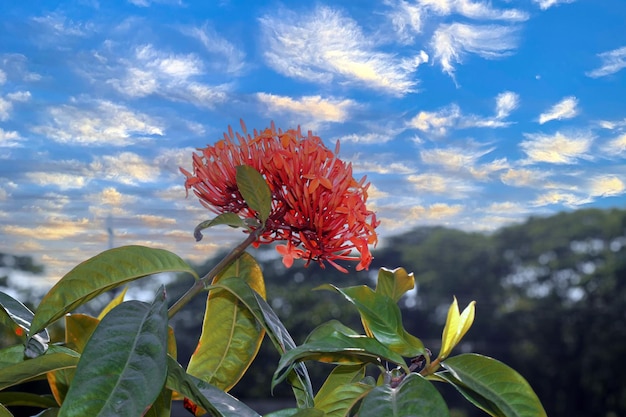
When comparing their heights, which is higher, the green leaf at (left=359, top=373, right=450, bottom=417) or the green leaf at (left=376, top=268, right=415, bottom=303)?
the green leaf at (left=376, top=268, right=415, bottom=303)

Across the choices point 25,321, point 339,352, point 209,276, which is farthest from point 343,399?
point 25,321

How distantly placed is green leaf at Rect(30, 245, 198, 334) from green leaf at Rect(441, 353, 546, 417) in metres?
0.26

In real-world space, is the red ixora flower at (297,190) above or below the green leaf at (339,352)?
above

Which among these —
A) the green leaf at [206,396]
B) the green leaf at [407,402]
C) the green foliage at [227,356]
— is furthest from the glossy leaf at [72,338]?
the green leaf at [407,402]

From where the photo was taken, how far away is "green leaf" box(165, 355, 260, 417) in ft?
1.69

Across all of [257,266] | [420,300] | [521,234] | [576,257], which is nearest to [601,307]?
[576,257]

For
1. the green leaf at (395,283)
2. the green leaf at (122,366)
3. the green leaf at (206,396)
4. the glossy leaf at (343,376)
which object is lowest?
the glossy leaf at (343,376)

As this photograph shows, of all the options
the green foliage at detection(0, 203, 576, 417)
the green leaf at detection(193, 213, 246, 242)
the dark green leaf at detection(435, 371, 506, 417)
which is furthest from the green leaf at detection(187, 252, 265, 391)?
the dark green leaf at detection(435, 371, 506, 417)

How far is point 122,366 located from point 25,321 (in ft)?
0.69

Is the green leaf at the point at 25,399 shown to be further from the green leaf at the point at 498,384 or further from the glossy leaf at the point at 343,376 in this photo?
the green leaf at the point at 498,384

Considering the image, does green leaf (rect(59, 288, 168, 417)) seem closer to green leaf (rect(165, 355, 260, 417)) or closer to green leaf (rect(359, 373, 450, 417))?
green leaf (rect(165, 355, 260, 417))

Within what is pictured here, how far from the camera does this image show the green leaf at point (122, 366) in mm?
461

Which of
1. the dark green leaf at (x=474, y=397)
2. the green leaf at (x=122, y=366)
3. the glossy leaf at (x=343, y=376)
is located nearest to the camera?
the green leaf at (x=122, y=366)

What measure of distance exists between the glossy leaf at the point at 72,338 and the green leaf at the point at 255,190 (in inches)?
10.0
